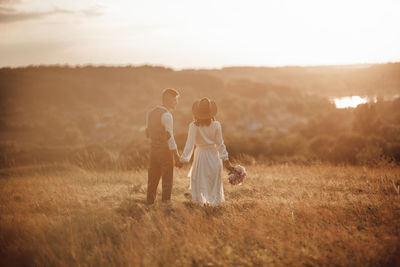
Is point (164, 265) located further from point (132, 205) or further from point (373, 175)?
point (373, 175)

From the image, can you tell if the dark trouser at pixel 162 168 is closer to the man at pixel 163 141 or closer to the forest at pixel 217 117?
the man at pixel 163 141

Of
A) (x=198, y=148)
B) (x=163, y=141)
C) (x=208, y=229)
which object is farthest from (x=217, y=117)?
(x=208, y=229)

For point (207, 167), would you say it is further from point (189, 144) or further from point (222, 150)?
point (189, 144)

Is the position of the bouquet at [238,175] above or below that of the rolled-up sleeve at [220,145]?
below

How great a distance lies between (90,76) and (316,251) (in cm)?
6640

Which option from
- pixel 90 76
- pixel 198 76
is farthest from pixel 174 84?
pixel 90 76

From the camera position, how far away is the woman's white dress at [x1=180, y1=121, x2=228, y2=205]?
19.3 feet

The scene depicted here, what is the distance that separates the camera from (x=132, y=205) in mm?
6234

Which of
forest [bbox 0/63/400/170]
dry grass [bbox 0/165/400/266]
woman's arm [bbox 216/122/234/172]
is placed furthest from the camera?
forest [bbox 0/63/400/170]

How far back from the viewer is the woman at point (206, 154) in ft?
19.1

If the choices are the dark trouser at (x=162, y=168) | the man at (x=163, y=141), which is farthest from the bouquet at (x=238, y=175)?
the dark trouser at (x=162, y=168)

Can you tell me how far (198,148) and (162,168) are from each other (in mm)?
774

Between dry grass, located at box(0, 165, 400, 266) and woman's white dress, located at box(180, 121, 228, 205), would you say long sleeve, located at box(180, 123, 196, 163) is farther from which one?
dry grass, located at box(0, 165, 400, 266)

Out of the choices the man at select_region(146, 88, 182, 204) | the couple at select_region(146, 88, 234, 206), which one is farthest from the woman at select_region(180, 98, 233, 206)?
the man at select_region(146, 88, 182, 204)
